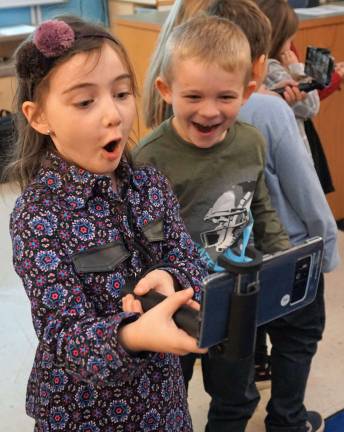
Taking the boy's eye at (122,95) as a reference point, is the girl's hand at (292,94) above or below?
below

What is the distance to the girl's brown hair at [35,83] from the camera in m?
0.91

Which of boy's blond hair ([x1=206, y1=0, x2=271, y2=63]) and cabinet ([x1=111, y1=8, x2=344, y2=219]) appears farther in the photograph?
cabinet ([x1=111, y1=8, x2=344, y2=219])

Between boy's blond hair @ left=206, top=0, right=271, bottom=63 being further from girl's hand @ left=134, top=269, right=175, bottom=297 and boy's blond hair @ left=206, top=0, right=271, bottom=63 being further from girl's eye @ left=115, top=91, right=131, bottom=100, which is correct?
girl's hand @ left=134, top=269, right=175, bottom=297

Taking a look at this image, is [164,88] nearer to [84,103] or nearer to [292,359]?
[84,103]

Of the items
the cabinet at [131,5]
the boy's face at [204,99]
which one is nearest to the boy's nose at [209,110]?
the boy's face at [204,99]

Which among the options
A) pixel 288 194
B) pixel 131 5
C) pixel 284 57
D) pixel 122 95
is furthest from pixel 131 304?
pixel 131 5

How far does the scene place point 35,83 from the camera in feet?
3.05

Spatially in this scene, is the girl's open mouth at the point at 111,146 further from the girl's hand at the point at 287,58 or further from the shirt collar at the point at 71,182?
the girl's hand at the point at 287,58

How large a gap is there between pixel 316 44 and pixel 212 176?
141cm

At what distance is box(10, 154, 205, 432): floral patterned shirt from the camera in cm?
83

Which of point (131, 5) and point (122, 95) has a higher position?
point (122, 95)

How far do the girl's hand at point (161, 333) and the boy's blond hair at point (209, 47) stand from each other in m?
0.58

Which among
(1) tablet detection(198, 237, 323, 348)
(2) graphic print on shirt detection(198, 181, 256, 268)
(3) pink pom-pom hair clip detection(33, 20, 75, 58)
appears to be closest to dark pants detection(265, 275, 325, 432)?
(2) graphic print on shirt detection(198, 181, 256, 268)

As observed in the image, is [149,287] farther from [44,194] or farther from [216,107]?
[216,107]
